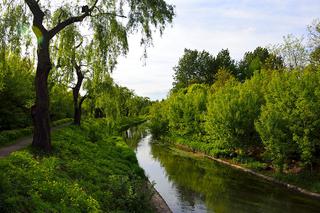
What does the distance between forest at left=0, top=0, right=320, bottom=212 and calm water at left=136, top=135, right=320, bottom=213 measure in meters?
0.55

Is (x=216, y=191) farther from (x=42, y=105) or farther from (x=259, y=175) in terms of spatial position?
(x=42, y=105)

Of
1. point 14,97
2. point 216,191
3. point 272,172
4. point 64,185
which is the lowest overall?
point 216,191

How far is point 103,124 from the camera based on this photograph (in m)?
47.2

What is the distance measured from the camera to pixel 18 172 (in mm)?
12852

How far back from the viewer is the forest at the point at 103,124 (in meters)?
15.4

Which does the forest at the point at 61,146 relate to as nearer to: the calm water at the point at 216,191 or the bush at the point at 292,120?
the calm water at the point at 216,191

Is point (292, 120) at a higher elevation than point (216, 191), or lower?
higher

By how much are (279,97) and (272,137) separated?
3.64 meters

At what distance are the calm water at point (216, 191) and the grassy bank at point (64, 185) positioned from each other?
5.52 metres

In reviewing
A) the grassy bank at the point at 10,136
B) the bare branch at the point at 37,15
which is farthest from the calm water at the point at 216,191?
the bare branch at the point at 37,15

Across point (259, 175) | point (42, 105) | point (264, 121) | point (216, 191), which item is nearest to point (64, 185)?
point (42, 105)

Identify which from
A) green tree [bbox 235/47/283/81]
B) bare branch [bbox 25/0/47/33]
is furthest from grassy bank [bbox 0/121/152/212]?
green tree [bbox 235/47/283/81]

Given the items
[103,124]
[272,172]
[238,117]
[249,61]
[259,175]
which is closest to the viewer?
[272,172]

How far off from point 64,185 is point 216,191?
17.9 metres
